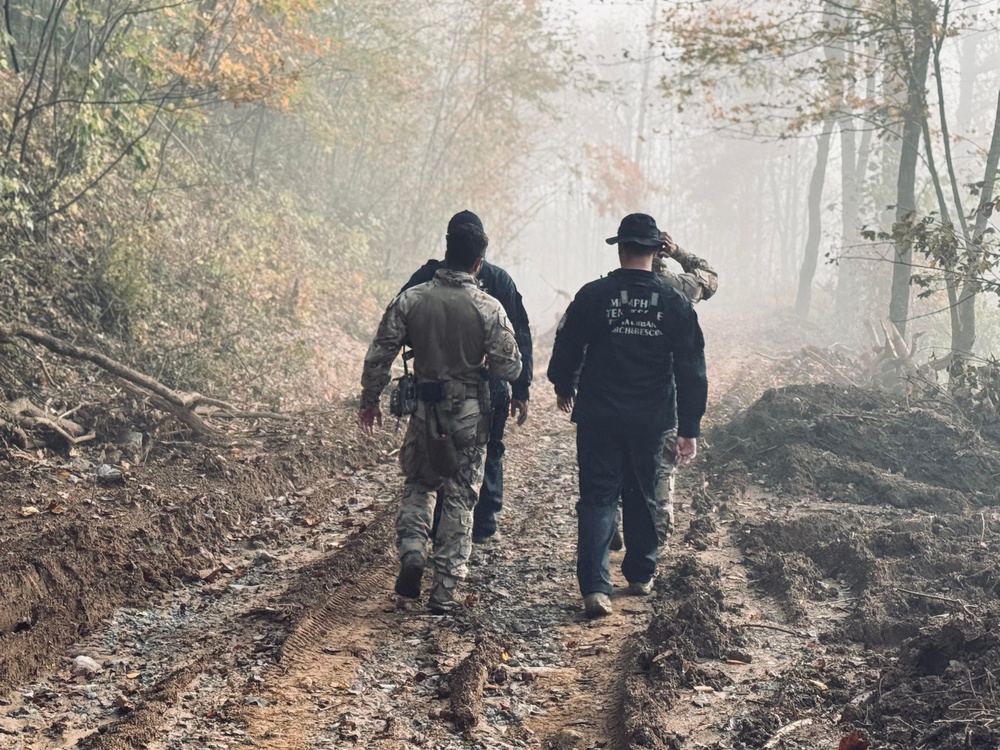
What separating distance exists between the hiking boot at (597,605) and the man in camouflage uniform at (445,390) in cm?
81

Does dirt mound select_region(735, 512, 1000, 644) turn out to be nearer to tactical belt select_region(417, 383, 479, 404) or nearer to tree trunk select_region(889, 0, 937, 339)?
tactical belt select_region(417, 383, 479, 404)

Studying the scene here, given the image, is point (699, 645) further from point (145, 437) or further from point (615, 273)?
point (145, 437)

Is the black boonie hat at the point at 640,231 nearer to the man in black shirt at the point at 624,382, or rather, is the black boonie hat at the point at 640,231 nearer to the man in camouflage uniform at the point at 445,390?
the man in black shirt at the point at 624,382

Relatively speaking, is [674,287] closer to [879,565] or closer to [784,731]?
[879,565]

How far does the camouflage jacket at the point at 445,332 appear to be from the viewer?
6.13m

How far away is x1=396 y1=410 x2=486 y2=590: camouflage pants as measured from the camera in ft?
20.2

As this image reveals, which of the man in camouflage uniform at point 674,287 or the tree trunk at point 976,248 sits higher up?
the tree trunk at point 976,248

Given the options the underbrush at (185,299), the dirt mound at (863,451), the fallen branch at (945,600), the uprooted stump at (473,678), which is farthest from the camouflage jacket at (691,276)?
the underbrush at (185,299)

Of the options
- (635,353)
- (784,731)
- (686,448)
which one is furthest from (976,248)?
(784,731)

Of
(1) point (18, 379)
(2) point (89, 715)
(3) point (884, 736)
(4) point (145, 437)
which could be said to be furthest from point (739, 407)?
(2) point (89, 715)

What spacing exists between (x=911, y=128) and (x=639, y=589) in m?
11.3

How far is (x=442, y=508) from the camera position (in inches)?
249

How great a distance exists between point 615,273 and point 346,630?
2.73 m

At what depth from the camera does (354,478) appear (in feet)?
31.0
